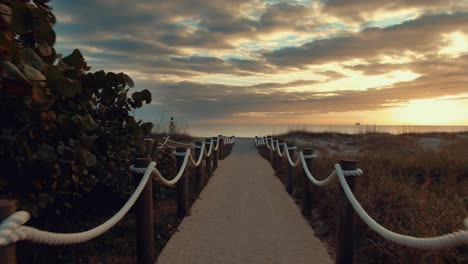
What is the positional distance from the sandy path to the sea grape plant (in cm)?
152

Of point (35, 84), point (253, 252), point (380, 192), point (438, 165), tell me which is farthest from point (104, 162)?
point (438, 165)

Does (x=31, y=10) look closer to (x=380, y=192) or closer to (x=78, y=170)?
(x=78, y=170)

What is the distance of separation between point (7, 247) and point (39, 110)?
1.64 meters

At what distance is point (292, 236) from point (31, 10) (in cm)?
404

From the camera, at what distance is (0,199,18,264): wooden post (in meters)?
1.89

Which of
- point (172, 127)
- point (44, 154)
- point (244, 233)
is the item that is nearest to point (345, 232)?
point (244, 233)

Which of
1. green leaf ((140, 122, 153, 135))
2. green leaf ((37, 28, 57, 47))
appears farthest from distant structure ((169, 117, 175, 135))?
green leaf ((37, 28, 57, 47))

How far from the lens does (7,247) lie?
6.23 ft

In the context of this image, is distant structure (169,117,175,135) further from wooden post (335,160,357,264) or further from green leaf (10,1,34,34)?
green leaf (10,1,34,34)

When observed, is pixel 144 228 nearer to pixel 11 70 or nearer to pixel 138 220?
pixel 138 220

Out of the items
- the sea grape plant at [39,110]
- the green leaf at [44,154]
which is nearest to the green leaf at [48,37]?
the sea grape plant at [39,110]

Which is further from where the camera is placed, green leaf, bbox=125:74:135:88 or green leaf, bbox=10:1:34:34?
green leaf, bbox=125:74:135:88

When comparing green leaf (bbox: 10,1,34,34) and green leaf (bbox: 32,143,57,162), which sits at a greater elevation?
green leaf (bbox: 10,1,34,34)

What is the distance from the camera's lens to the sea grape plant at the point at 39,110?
2.67 meters
